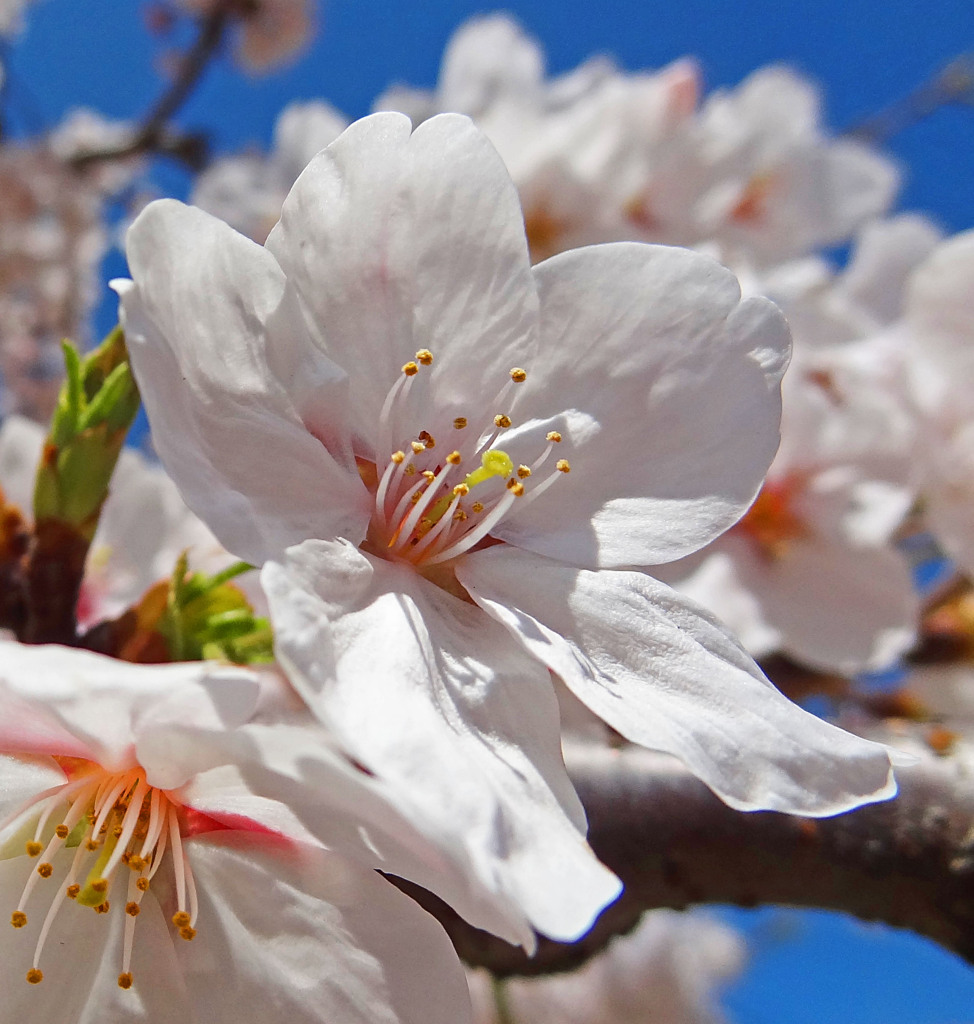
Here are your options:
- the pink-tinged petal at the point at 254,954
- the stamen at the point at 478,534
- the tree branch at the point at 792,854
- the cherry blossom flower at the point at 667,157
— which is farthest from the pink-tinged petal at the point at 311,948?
the cherry blossom flower at the point at 667,157

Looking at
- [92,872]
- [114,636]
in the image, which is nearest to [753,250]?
[114,636]

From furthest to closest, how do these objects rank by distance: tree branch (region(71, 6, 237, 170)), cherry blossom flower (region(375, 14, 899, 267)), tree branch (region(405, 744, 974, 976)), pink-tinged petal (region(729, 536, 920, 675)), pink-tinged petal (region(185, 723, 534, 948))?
tree branch (region(71, 6, 237, 170)) → cherry blossom flower (region(375, 14, 899, 267)) → pink-tinged petal (region(729, 536, 920, 675)) → tree branch (region(405, 744, 974, 976)) → pink-tinged petal (region(185, 723, 534, 948))

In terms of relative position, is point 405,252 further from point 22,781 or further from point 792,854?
point 792,854

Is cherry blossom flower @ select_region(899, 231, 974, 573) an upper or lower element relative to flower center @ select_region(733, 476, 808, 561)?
upper

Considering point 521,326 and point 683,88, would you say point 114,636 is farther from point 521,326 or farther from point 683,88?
point 683,88

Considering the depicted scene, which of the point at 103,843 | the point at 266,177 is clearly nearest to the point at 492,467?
the point at 103,843

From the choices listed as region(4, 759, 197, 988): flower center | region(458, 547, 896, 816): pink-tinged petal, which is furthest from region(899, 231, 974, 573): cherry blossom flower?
region(4, 759, 197, 988): flower center

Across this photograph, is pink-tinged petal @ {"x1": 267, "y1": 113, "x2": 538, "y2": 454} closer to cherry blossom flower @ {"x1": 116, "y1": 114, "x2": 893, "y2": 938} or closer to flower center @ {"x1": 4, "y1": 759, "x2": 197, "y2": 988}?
cherry blossom flower @ {"x1": 116, "y1": 114, "x2": 893, "y2": 938}
